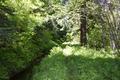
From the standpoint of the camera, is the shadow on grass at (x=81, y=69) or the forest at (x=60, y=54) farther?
the forest at (x=60, y=54)

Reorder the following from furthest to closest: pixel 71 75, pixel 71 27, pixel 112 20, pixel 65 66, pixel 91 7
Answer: pixel 71 27 < pixel 91 7 < pixel 112 20 < pixel 65 66 < pixel 71 75

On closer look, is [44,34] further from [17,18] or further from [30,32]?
[17,18]

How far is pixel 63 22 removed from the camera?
2427 centimetres

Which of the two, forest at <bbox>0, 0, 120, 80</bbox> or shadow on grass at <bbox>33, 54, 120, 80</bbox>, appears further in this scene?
forest at <bbox>0, 0, 120, 80</bbox>

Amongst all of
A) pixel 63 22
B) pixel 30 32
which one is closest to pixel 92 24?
pixel 63 22

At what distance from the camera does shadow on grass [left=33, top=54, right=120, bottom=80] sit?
13.8 meters

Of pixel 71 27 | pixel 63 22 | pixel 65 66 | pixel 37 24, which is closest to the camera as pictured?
pixel 65 66

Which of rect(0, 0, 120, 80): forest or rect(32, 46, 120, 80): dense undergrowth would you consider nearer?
rect(32, 46, 120, 80): dense undergrowth

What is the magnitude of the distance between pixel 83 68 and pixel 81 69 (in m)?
0.17

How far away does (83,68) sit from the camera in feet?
50.8

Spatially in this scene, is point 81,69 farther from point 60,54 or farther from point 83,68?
point 60,54

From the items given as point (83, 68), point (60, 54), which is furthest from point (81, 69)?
point (60, 54)

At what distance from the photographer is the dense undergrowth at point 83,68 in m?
13.9

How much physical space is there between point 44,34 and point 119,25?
951cm
